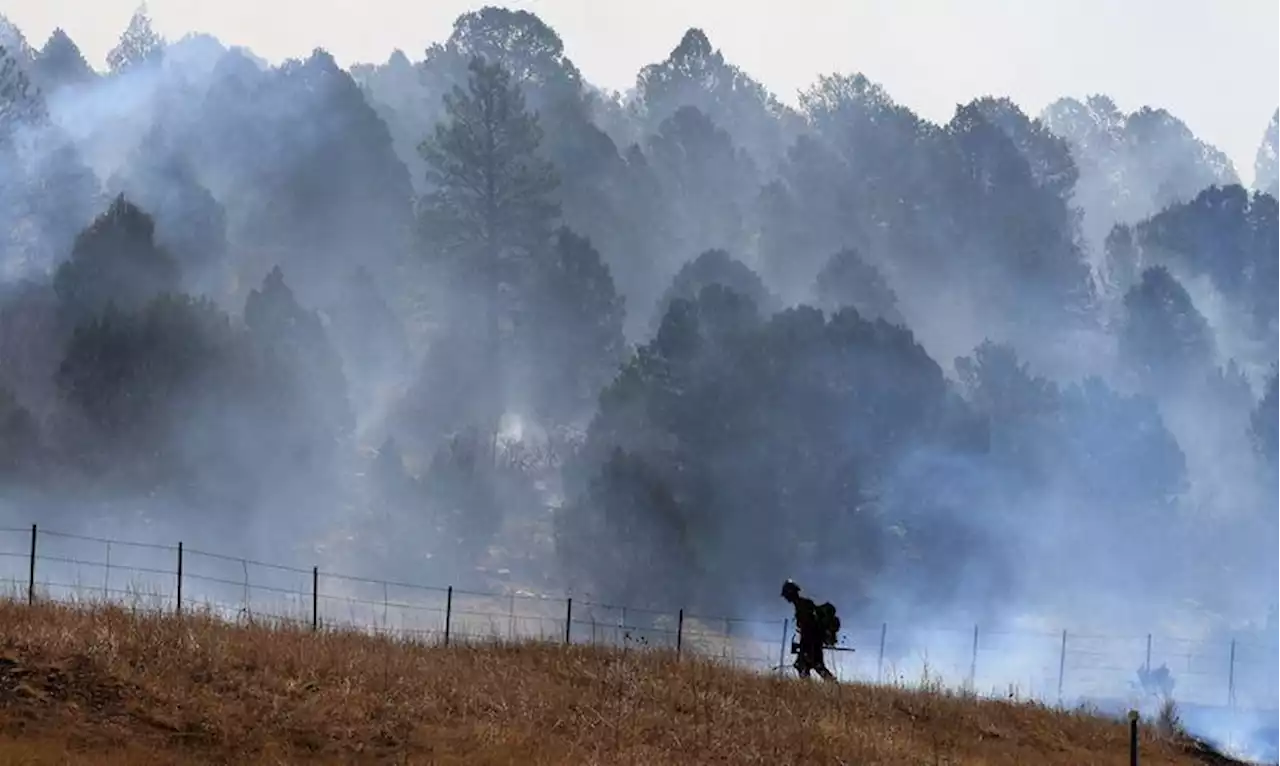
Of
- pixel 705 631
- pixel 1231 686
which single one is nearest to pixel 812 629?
pixel 705 631

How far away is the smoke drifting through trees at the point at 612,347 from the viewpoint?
5591 cm

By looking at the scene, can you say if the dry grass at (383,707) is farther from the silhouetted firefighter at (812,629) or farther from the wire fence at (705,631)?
the wire fence at (705,631)

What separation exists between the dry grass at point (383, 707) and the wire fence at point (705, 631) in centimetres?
2706

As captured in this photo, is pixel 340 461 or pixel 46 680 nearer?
pixel 46 680

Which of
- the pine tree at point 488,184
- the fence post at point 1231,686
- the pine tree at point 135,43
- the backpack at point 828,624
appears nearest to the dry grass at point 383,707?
the backpack at point 828,624

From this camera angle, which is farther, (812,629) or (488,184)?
(488,184)

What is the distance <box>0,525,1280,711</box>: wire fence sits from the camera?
5031 centimetres

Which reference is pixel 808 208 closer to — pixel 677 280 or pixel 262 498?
pixel 677 280

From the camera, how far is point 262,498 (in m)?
56.5

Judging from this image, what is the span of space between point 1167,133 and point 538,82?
6978 cm

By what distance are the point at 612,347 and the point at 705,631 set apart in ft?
63.6

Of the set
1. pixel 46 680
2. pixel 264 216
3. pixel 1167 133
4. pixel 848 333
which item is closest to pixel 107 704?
pixel 46 680

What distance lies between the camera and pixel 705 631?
55000 mm

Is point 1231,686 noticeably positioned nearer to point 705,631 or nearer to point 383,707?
point 705,631
